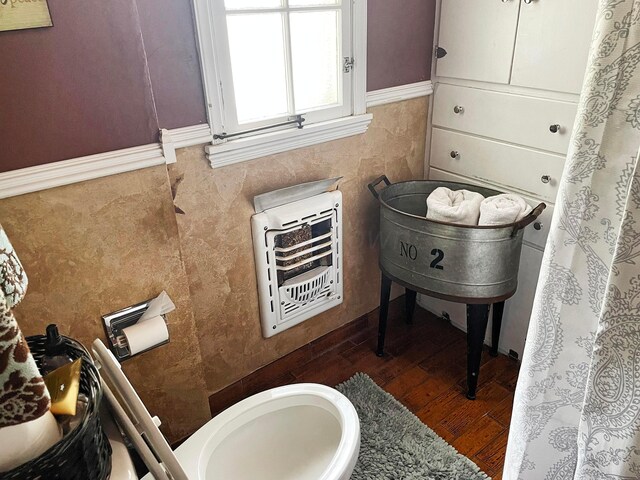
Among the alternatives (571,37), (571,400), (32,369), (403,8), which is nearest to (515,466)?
(571,400)

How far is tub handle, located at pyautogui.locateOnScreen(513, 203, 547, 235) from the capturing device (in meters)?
1.59

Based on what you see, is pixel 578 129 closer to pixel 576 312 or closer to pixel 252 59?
pixel 576 312

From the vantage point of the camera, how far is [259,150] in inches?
62.2

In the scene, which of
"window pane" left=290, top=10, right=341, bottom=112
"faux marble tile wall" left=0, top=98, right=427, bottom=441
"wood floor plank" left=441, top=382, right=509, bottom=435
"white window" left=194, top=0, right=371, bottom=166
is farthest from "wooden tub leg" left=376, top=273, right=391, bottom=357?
"window pane" left=290, top=10, right=341, bottom=112

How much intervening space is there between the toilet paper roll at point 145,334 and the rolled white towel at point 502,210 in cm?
105

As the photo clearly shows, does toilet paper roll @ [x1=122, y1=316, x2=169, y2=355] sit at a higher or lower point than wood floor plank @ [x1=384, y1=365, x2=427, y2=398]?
higher

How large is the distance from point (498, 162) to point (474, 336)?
2.10 ft

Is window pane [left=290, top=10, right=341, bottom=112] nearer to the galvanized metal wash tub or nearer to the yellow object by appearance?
the galvanized metal wash tub

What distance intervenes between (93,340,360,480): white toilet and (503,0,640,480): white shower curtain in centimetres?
47

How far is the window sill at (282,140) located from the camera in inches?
59.0

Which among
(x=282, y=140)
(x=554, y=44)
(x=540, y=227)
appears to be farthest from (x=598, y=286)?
(x=282, y=140)

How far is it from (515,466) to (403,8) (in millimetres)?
1505

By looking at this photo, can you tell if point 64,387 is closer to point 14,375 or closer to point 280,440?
point 14,375

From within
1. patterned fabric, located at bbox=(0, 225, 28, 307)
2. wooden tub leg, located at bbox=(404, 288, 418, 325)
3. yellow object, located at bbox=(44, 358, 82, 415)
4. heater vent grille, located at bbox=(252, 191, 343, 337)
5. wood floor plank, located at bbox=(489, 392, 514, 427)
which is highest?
patterned fabric, located at bbox=(0, 225, 28, 307)
